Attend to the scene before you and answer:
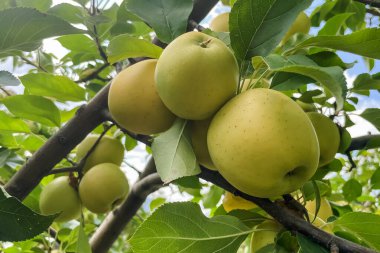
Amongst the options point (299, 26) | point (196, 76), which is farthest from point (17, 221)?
point (299, 26)

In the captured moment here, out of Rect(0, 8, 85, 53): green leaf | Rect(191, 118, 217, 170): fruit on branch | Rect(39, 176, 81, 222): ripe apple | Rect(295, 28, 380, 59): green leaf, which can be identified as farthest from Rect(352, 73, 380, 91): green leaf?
Rect(39, 176, 81, 222): ripe apple

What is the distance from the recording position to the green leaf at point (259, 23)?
1.90 ft

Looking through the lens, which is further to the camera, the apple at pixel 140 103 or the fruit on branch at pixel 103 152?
the fruit on branch at pixel 103 152

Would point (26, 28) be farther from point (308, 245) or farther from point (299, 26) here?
point (299, 26)

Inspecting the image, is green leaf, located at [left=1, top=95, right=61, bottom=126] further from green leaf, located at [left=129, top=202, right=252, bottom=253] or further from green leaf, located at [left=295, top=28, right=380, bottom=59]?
green leaf, located at [left=295, top=28, right=380, bottom=59]

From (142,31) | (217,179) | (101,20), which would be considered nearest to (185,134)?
(217,179)

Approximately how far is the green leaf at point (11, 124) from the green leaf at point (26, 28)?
43cm

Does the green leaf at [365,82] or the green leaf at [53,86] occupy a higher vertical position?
the green leaf at [53,86]

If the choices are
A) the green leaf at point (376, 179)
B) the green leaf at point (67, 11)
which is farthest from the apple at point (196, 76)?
the green leaf at point (376, 179)

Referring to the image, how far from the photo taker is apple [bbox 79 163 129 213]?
104 cm

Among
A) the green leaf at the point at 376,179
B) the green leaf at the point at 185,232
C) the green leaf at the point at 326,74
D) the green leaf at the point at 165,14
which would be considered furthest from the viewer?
the green leaf at the point at 376,179

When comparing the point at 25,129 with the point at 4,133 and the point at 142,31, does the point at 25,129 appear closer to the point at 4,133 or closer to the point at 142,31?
the point at 4,133

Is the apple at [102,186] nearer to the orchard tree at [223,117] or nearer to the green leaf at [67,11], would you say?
the orchard tree at [223,117]

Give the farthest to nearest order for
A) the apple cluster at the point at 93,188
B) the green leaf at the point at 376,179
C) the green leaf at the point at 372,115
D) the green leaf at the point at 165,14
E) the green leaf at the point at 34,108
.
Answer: the green leaf at the point at 376,179 → the apple cluster at the point at 93,188 → the green leaf at the point at 34,108 → the green leaf at the point at 372,115 → the green leaf at the point at 165,14
